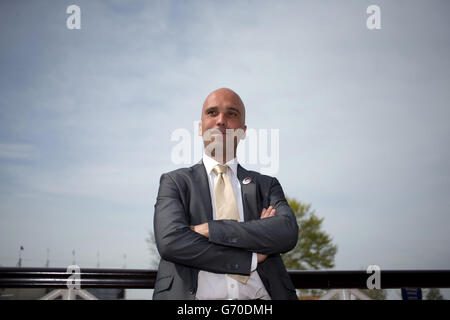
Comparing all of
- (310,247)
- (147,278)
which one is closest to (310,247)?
(310,247)

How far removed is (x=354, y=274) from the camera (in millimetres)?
2131

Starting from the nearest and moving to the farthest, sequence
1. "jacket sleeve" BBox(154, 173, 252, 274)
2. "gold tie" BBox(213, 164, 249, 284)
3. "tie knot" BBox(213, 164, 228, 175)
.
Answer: "jacket sleeve" BBox(154, 173, 252, 274) < "gold tie" BBox(213, 164, 249, 284) < "tie knot" BBox(213, 164, 228, 175)

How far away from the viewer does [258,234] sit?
156 centimetres

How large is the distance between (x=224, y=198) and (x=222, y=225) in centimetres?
23

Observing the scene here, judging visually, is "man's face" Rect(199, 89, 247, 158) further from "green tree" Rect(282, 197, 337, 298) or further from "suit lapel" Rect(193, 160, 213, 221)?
"green tree" Rect(282, 197, 337, 298)

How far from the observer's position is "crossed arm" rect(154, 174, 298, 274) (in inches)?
59.4

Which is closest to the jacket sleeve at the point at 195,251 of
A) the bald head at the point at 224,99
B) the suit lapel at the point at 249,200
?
the suit lapel at the point at 249,200

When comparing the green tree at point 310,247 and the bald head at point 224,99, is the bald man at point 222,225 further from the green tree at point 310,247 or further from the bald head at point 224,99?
the green tree at point 310,247

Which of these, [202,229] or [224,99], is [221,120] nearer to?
[224,99]

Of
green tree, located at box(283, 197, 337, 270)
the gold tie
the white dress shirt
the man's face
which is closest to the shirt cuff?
the white dress shirt
